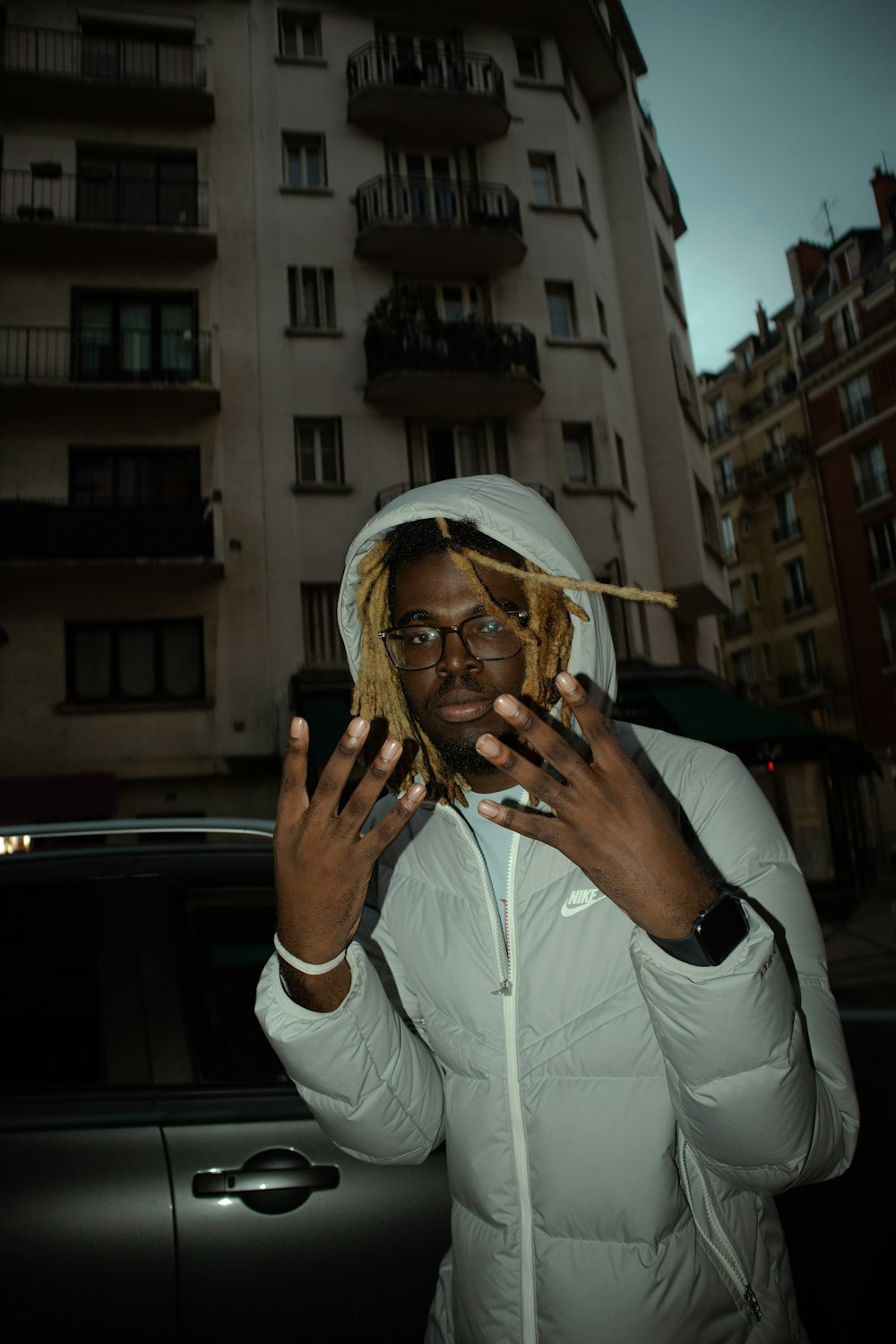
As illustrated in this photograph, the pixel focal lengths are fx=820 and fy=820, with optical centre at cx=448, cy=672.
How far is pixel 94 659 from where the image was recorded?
13117 millimetres

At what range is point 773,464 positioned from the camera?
1284 inches

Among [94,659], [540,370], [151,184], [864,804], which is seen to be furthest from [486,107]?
[864,804]

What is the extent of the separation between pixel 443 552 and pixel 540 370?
14.6 m

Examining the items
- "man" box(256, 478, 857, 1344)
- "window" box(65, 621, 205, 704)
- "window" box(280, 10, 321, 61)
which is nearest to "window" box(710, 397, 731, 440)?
"window" box(280, 10, 321, 61)

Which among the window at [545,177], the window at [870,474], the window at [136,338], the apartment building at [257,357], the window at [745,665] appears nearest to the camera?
the apartment building at [257,357]

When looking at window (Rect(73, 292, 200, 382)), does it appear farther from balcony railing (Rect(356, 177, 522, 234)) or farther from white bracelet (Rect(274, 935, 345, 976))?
white bracelet (Rect(274, 935, 345, 976))

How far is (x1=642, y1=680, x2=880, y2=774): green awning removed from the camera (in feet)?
44.3

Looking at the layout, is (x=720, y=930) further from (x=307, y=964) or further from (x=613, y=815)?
(x=307, y=964)

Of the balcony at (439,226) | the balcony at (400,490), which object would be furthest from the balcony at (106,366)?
the balcony at (439,226)

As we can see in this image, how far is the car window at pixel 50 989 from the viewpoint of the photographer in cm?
206

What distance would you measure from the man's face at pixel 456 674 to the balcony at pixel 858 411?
3144cm

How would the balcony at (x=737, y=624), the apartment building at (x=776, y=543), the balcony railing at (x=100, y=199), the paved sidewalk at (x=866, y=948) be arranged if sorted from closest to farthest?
the paved sidewalk at (x=866, y=948) → the balcony railing at (x=100, y=199) → the apartment building at (x=776, y=543) → the balcony at (x=737, y=624)

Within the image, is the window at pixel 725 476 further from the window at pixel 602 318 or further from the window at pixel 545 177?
the window at pixel 545 177

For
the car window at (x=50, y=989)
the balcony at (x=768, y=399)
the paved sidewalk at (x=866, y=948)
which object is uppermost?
the balcony at (x=768, y=399)
